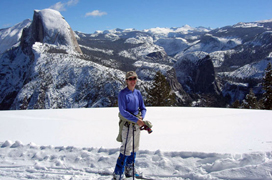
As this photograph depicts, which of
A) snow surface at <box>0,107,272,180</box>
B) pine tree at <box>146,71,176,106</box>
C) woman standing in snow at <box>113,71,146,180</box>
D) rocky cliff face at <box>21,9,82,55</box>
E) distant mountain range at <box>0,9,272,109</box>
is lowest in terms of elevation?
snow surface at <box>0,107,272,180</box>

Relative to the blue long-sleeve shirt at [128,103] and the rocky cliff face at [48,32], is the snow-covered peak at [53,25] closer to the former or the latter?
the rocky cliff face at [48,32]

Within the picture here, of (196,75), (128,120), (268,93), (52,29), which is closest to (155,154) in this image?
(128,120)

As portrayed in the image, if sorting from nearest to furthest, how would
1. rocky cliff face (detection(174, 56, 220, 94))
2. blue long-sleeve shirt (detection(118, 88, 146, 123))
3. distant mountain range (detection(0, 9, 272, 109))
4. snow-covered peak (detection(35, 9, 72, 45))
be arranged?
blue long-sleeve shirt (detection(118, 88, 146, 123)) → distant mountain range (detection(0, 9, 272, 109)) → snow-covered peak (detection(35, 9, 72, 45)) → rocky cliff face (detection(174, 56, 220, 94))

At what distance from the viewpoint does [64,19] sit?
16050cm

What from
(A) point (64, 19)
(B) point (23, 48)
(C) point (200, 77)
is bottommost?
(C) point (200, 77)

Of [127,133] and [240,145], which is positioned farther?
[240,145]

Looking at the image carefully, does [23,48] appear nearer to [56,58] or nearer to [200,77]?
[56,58]

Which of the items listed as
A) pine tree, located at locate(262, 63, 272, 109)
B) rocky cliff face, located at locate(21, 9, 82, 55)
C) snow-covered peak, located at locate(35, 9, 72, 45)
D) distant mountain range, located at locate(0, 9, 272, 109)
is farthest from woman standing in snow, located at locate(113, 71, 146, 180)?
snow-covered peak, located at locate(35, 9, 72, 45)

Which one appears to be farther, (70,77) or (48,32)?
(48,32)

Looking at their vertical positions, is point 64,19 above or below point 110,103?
above

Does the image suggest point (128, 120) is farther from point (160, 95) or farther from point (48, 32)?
point (48, 32)

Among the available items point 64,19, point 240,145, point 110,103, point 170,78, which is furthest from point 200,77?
point 240,145

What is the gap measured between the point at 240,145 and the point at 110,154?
4085 mm

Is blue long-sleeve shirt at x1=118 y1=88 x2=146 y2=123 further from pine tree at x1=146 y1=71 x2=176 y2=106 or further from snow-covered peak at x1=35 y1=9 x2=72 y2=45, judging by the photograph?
snow-covered peak at x1=35 y1=9 x2=72 y2=45
